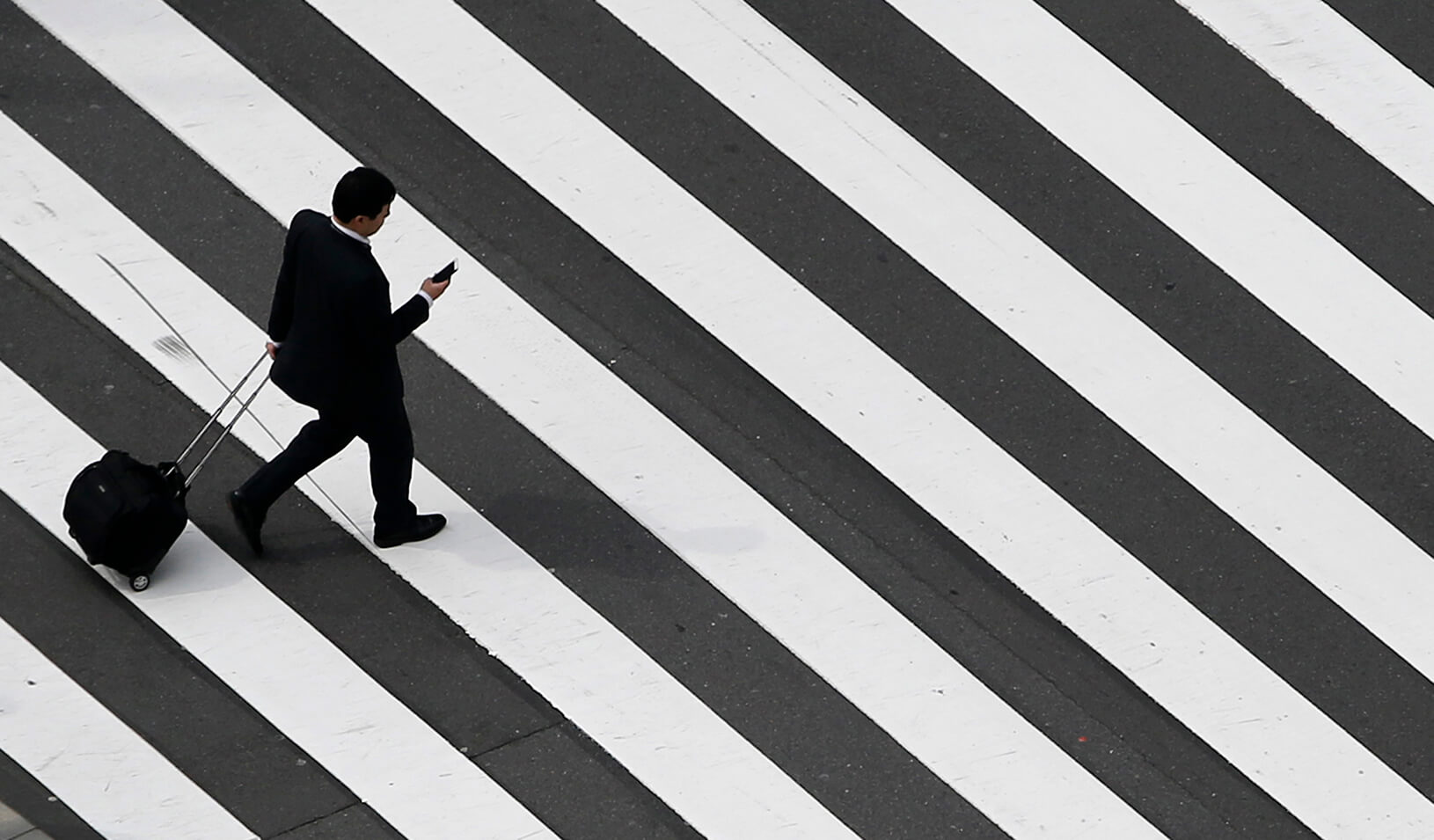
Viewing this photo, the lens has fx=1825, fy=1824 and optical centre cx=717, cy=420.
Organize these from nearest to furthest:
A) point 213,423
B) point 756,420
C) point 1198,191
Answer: point 213,423 → point 756,420 → point 1198,191

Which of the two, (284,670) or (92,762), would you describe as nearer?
(92,762)

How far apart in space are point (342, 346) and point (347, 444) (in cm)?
68

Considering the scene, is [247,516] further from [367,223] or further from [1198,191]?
[1198,191]

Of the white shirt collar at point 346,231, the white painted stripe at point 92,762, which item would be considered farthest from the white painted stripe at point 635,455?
the white painted stripe at point 92,762

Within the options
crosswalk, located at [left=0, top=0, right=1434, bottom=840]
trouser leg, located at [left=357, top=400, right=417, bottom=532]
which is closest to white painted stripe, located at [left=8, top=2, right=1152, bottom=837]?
crosswalk, located at [left=0, top=0, right=1434, bottom=840]

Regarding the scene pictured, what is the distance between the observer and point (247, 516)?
739 cm

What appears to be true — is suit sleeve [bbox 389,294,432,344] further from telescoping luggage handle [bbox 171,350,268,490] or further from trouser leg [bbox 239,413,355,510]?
telescoping luggage handle [bbox 171,350,268,490]

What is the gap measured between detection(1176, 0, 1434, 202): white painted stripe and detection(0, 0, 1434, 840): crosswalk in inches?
0.9

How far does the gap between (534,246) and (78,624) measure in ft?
8.54

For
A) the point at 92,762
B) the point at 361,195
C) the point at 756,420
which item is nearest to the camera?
the point at 361,195

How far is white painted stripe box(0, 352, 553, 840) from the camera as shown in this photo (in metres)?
7.13

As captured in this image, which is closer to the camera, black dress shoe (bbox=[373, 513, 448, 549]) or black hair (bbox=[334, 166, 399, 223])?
black hair (bbox=[334, 166, 399, 223])

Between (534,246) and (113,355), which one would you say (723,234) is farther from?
(113,355)

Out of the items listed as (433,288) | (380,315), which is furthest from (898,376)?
(380,315)
